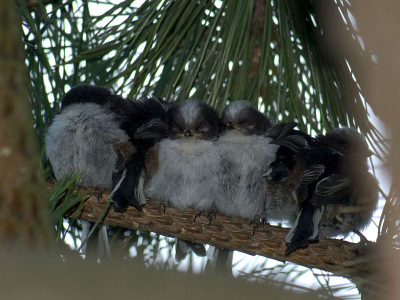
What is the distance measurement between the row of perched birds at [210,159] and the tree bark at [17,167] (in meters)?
1.38

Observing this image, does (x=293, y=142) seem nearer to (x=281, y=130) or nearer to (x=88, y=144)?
(x=281, y=130)

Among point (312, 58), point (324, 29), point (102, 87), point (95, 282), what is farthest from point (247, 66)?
point (95, 282)

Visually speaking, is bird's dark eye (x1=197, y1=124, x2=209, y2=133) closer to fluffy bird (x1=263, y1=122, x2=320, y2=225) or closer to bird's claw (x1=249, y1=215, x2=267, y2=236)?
fluffy bird (x1=263, y1=122, x2=320, y2=225)

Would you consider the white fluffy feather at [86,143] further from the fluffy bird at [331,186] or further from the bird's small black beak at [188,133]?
the fluffy bird at [331,186]

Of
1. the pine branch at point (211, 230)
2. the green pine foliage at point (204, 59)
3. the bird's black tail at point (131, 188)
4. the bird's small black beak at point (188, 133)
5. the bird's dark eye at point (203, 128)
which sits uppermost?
the green pine foliage at point (204, 59)

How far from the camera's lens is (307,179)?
102 inches

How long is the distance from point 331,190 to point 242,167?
0.44 metres

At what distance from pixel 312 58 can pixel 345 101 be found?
334 mm

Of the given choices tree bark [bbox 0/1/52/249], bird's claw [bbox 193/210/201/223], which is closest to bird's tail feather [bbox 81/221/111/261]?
bird's claw [bbox 193/210/201/223]

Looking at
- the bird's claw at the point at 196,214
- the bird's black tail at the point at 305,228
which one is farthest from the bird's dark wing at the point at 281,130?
the bird's claw at the point at 196,214

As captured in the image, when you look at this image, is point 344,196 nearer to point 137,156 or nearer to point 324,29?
point 324,29

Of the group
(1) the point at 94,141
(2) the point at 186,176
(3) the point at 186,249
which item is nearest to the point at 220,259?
(3) the point at 186,249

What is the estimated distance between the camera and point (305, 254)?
2.48 m

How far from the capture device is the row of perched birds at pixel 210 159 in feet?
8.73
